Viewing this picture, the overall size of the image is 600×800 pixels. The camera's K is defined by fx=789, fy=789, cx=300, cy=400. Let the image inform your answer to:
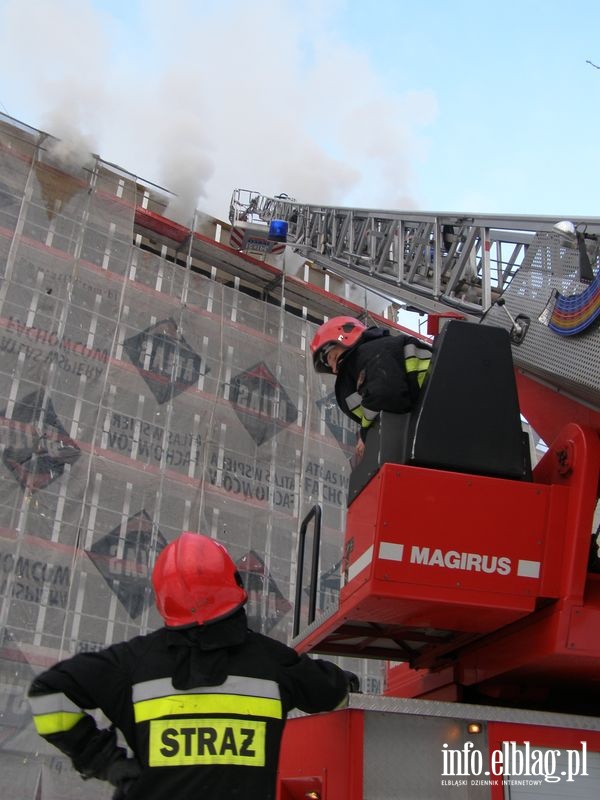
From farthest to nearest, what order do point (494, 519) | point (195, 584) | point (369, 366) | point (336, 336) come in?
point (336, 336), point (369, 366), point (494, 519), point (195, 584)

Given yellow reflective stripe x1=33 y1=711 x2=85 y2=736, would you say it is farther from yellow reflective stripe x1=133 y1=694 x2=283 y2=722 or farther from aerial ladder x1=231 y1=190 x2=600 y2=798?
aerial ladder x1=231 y1=190 x2=600 y2=798

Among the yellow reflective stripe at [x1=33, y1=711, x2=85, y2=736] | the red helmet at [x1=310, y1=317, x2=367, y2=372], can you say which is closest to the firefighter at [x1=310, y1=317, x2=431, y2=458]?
the red helmet at [x1=310, y1=317, x2=367, y2=372]

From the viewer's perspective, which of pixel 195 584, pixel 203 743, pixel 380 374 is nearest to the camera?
pixel 203 743

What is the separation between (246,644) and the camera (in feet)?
7.61

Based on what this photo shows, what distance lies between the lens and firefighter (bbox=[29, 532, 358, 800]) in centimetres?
208

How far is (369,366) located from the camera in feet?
12.1

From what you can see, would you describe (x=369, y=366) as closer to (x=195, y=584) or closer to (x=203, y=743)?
(x=195, y=584)

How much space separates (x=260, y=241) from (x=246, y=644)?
888 centimetres

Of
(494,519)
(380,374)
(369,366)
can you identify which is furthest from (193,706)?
(369,366)

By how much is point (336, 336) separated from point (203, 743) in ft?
7.46

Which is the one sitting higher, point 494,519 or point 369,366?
point 369,366

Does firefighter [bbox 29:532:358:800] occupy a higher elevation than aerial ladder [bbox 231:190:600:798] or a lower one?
lower

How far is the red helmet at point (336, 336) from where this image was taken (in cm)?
394

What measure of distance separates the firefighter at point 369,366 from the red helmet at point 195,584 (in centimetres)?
138
